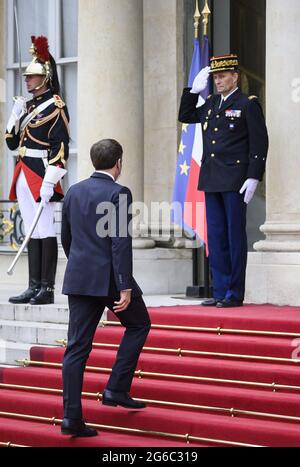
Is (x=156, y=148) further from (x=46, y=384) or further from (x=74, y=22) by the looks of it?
(x=46, y=384)

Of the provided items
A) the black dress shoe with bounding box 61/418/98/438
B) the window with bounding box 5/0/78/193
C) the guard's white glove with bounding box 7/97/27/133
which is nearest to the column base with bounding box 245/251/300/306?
the guard's white glove with bounding box 7/97/27/133

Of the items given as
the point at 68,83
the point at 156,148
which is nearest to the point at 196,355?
the point at 156,148

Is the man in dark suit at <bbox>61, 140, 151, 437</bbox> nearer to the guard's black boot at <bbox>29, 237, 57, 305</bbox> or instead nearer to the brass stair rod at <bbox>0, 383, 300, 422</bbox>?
the brass stair rod at <bbox>0, 383, 300, 422</bbox>

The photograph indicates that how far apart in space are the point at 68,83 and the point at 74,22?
2.21 ft

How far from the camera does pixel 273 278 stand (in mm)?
9133

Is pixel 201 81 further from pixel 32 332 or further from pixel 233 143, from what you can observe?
pixel 32 332

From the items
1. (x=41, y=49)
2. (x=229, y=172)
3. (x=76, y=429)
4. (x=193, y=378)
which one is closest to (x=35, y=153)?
(x=41, y=49)

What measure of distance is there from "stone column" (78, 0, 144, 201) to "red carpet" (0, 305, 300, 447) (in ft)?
8.45

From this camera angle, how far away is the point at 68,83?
1248 centimetres

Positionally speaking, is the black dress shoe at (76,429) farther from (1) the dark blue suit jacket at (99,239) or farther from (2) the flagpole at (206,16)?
(2) the flagpole at (206,16)

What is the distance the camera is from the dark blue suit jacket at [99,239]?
657 centimetres

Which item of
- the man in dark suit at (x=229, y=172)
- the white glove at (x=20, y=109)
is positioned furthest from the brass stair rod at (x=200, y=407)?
the white glove at (x=20, y=109)

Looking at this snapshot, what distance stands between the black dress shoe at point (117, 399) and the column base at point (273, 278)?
2.38 meters

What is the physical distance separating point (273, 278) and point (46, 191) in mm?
2031
